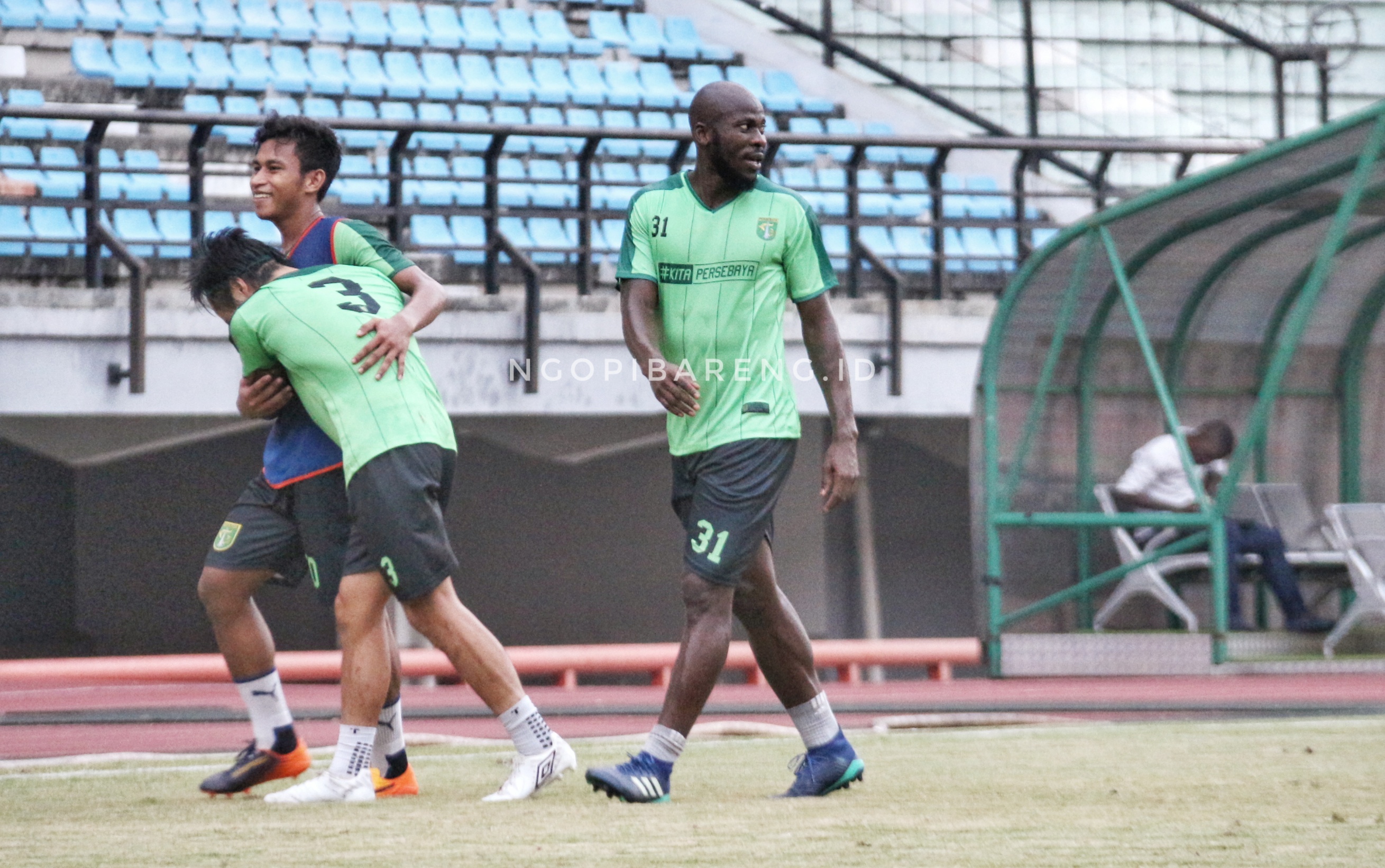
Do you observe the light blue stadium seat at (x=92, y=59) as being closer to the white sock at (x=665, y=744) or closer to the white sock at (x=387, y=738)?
the white sock at (x=387, y=738)

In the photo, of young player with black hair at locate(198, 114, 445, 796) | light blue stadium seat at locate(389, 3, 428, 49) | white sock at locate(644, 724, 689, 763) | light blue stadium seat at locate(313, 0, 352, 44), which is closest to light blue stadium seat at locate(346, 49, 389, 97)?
light blue stadium seat at locate(313, 0, 352, 44)

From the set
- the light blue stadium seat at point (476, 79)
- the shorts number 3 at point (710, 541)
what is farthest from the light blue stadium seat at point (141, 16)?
the shorts number 3 at point (710, 541)

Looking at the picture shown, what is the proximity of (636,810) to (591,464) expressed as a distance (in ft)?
36.8

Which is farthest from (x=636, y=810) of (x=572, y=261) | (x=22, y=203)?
(x=572, y=261)

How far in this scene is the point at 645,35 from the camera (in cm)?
1888

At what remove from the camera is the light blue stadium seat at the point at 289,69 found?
16047mm

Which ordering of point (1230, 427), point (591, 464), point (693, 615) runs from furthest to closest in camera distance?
point (591, 464) → point (1230, 427) → point (693, 615)

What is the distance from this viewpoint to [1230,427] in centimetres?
1246

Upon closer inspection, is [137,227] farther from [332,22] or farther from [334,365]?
[334,365]

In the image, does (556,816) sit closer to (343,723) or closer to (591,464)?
(343,723)

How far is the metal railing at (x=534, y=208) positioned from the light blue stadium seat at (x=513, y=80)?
3.00 metres

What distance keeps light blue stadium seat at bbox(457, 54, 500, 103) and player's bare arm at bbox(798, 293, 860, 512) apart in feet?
39.0

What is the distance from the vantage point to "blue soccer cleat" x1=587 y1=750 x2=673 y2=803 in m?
4.70

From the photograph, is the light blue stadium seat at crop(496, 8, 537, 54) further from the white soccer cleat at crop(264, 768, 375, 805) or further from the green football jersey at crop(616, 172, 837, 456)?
the white soccer cleat at crop(264, 768, 375, 805)
